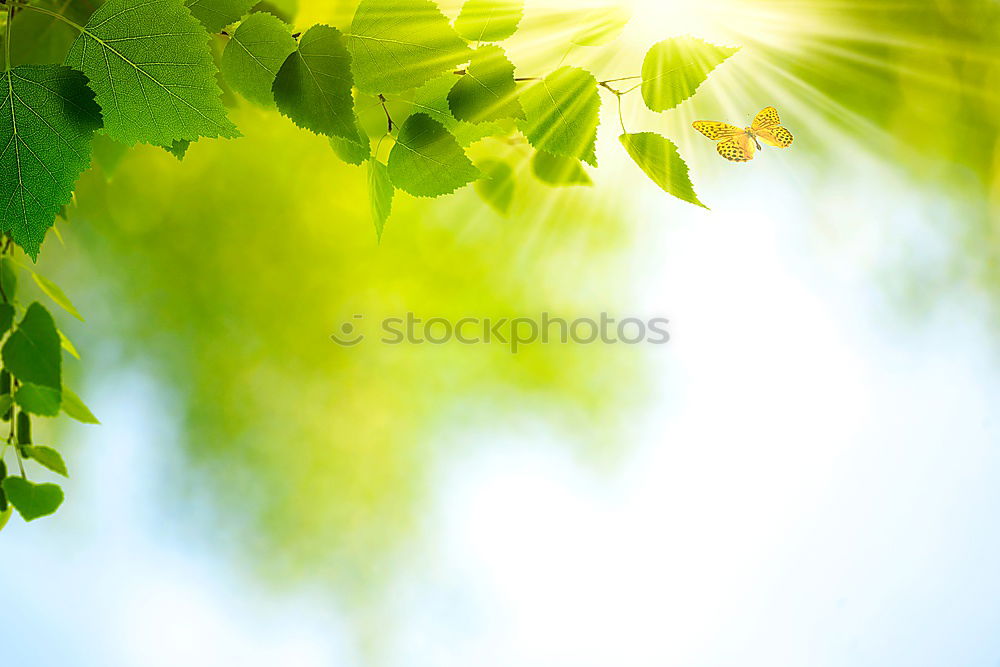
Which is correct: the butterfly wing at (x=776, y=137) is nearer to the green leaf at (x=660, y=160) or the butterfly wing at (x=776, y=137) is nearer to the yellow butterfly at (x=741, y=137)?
the yellow butterfly at (x=741, y=137)

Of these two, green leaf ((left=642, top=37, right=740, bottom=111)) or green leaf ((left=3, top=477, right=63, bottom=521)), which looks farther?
green leaf ((left=3, top=477, right=63, bottom=521))

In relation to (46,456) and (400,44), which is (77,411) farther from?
(400,44)

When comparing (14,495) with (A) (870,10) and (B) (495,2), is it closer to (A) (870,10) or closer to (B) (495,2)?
(B) (495,2)

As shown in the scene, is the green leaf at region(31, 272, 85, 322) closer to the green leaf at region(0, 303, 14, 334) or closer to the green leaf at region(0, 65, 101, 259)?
the green leaf at region(0, 303, 14, 334)

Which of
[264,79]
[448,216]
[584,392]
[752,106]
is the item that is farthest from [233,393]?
[264,79]

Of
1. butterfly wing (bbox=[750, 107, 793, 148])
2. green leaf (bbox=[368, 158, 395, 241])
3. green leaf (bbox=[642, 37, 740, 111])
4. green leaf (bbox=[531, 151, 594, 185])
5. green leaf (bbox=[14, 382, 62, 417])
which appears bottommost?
green leaf (bbox=[14, 382, 62, 417])

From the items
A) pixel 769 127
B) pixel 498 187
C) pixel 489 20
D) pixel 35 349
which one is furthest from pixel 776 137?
pixel 35 349

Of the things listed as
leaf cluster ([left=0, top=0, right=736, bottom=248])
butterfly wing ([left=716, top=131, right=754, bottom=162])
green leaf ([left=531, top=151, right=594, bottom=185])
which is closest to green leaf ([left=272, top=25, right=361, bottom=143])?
leaf cluster ([left=0, top=0, right=736, bottom=248])
